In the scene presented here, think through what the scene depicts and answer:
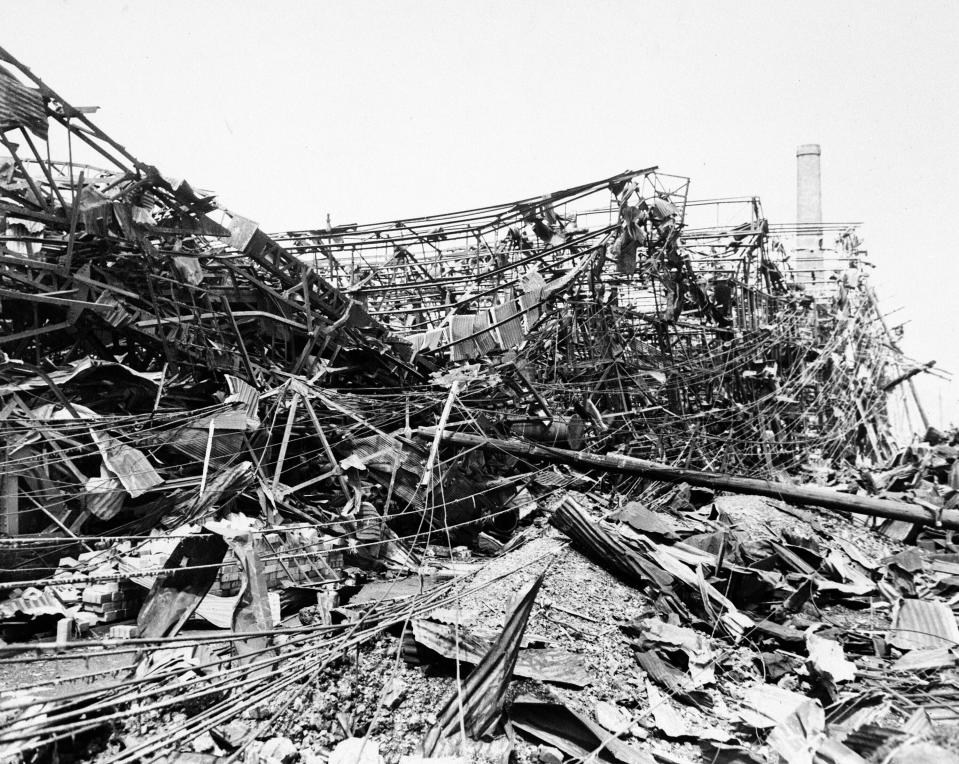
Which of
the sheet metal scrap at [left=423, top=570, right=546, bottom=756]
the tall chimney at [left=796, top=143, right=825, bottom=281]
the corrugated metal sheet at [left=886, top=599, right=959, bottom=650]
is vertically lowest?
the corrugated metal sheet at [left=886, top=599, right=959, bottom=650]

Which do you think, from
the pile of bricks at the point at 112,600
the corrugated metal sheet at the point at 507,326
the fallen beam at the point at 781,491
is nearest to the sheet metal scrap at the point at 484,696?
the fallen beam at the point at 781,491

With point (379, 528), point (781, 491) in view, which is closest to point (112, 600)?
point (379, 528)

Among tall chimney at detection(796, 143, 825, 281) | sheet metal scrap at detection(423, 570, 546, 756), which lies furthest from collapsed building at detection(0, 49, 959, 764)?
tall chimney at detection(796, 143, 825, 281)

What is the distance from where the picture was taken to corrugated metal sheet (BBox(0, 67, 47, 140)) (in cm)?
645

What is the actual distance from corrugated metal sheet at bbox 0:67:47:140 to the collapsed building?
0.09ft

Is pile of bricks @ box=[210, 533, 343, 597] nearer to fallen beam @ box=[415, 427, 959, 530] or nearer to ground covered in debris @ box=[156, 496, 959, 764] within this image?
ground covered in debris @ box=[156, 496, 959, 764]

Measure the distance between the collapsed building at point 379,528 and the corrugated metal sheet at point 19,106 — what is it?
3 cm

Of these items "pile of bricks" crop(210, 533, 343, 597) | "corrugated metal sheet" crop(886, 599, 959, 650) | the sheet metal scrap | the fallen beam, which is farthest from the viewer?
the fallen beam

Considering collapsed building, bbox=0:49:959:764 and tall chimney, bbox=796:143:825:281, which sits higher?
tall chimney, bbox=796:143:825:281

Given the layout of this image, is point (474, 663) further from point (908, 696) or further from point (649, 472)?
point (649, 472)

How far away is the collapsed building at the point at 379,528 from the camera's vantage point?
4379mm

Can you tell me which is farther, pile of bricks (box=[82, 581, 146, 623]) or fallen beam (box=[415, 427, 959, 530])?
fallen beam (box=[415, 427, 959, 530])

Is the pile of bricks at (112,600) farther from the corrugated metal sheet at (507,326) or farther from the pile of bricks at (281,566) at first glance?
the corrugated metal sheet at (507,326)

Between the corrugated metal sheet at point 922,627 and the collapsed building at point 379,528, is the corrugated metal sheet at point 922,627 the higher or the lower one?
the lower one
